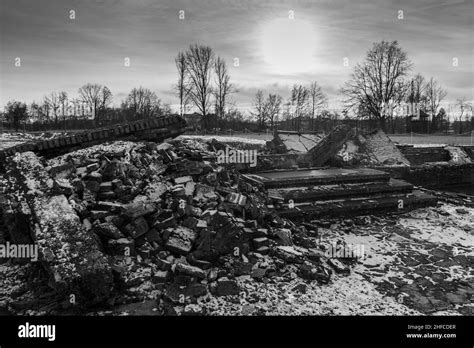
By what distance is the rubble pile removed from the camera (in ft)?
12.0

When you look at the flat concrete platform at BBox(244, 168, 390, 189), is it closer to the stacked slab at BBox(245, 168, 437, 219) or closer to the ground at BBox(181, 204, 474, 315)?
the stacked slab at BBox(245, 168, 437, 219)

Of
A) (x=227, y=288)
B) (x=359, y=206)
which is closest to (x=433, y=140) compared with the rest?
(x=359, y=206)

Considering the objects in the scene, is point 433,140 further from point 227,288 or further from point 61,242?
point 61,242

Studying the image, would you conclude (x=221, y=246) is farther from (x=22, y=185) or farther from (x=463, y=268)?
(x=463, y=268)

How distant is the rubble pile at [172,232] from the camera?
367cm

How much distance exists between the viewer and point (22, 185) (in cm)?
471

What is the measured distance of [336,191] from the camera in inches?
276

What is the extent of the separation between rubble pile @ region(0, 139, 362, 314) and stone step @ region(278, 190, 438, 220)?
2.48 ft

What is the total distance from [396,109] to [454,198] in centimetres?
2424

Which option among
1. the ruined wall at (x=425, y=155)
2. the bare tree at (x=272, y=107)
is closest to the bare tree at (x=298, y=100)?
the bare tree at (x=272, y=107)
